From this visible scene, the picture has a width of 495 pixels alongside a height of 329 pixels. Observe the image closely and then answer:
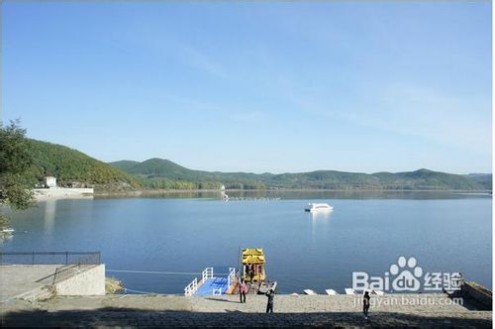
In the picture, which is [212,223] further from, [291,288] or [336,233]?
[291,288]

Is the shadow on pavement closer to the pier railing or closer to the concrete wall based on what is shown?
the concrete wall

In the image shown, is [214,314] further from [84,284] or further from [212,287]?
[212,287]

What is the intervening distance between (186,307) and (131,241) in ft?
132

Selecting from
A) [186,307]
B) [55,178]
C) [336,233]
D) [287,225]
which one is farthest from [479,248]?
[55,178]

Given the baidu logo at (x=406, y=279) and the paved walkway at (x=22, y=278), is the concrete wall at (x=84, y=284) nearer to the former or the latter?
the paved walkway at (x=22, y=278)

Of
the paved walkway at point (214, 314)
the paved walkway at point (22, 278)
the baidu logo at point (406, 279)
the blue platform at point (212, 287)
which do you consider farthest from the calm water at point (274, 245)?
the paved walkway at point (214, 314)

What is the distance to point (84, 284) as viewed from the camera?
2117cm

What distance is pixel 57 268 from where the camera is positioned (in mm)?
21391

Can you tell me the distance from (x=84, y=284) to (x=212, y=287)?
31.0ft

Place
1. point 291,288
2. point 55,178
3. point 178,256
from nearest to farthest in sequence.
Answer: point 291,288, point 178,256, point 55,178

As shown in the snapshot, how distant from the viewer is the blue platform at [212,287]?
2700cm

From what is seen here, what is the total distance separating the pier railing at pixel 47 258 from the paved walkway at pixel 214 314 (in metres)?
6.83

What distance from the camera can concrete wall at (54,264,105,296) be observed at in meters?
19.0

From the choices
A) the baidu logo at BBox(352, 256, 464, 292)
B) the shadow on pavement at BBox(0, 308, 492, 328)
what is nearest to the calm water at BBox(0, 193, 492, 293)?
the baidu logo at BBox(352, 256, 464, 292)
